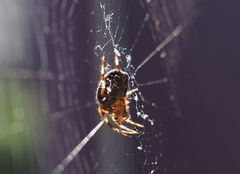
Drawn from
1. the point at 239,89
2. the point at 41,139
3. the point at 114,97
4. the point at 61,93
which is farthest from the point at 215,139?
the point at 114,97

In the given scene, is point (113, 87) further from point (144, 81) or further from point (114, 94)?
point (144, 81)

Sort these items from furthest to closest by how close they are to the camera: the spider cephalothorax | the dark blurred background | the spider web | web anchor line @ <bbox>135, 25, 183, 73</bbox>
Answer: web anchor line @ <bbox>135, 25, 183, 73</bbox>, the dark blurred background, the spider web, the spider cephalothorax

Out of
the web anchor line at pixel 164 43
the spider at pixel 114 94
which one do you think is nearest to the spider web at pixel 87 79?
the web anchor line at pixel 164 43

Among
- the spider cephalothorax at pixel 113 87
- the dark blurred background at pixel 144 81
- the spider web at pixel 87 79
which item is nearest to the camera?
the spider cephalothorax at pixel 113 87

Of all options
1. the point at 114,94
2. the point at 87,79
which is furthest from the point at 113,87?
the point at 87,79

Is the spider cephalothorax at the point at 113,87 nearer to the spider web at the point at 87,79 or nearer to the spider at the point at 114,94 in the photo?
the spider at the point at 114,94

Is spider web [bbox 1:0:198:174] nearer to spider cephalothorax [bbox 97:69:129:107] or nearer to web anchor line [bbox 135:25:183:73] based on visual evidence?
web anchor line [bbox 135:25:183:73]

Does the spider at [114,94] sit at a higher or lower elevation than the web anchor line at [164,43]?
lower

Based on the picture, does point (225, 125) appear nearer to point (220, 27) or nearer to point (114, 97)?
point (220, 27)

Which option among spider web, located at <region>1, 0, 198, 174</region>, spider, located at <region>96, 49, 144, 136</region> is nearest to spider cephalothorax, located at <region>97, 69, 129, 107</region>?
spider, located at <region>96, 49, 144, 136</region>
